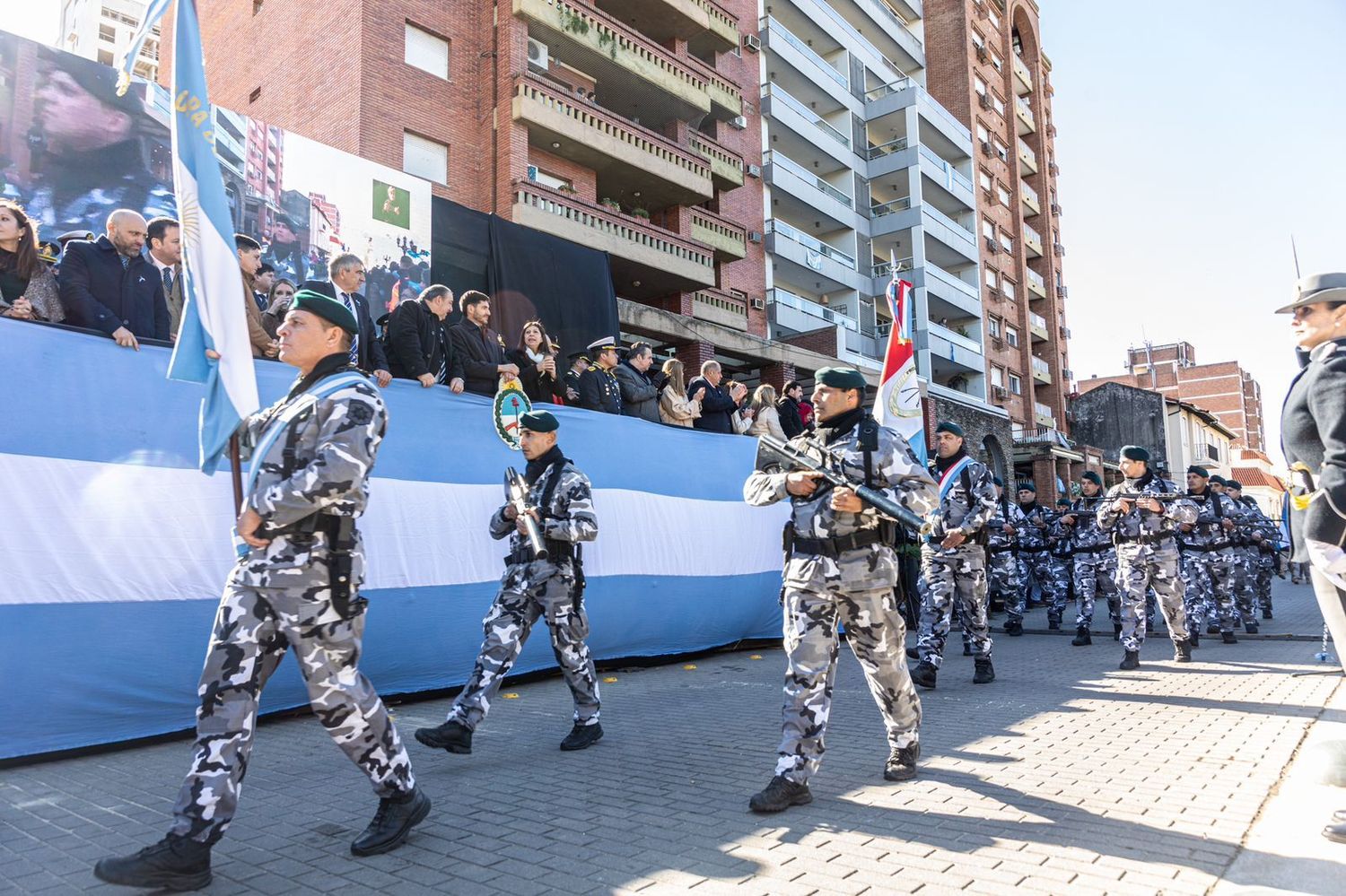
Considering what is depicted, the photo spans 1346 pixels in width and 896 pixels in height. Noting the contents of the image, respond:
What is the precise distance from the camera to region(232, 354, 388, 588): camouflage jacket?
3420mm

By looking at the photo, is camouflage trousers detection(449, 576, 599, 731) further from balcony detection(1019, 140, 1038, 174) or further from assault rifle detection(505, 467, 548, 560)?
balcony detection(1019, 140, 1038, 174)

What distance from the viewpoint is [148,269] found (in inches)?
259

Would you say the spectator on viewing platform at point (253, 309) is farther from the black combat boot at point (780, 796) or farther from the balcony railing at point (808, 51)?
the balcony railing at point (808, 51)

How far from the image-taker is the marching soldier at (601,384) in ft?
31.3

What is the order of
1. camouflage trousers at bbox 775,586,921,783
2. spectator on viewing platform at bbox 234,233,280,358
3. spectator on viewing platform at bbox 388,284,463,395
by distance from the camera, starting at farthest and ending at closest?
1. spectator on viewing platform at bbox 388,284,463,395
2. spectator on viewing platform at bbox 234,233,280,358
3. camouflage trousers at bbox 775,586,921,783

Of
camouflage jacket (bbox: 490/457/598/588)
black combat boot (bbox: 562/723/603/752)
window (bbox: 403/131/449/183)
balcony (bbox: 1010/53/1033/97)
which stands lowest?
black combat boot (bbox: 562/723/603/752)

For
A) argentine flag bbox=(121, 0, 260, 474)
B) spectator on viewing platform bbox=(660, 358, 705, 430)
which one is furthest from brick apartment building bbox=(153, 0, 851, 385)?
argentine flag bbox=(121, 0, 260, 474)

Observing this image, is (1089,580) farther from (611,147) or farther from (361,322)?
(611,147)

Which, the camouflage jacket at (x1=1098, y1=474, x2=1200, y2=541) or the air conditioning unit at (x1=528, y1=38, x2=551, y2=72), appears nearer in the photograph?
the camouflage jacket at (x1=1098, y1=474, x2=1200, y2=541)

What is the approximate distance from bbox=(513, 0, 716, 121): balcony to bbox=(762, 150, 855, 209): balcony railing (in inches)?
176

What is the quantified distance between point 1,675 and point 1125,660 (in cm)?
900

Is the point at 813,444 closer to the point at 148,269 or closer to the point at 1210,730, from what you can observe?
the point at 1210,730

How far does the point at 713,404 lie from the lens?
11.4m

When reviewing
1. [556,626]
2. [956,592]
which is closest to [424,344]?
[556,626]
